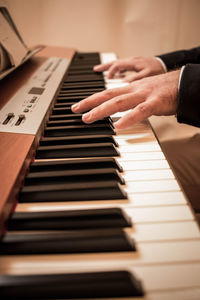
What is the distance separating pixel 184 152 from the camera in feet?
3.94

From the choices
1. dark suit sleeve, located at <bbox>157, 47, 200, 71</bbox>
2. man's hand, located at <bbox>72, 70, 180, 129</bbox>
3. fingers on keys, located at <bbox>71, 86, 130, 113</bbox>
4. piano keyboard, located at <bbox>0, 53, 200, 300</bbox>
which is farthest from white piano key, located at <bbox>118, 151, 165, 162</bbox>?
dark suit sleeve, located at <bbox>157, 47, 200, 71</bbox>

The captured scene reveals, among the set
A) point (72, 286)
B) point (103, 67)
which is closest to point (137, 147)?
point (72, 286)

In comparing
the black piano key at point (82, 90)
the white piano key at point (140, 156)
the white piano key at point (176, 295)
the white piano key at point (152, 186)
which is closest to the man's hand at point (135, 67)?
the black piano key at point (82, 90)

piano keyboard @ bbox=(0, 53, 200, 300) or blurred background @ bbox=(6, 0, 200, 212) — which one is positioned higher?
blurred background @ bbox=(6, 0, 200, 212)

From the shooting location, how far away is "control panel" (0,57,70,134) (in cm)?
66

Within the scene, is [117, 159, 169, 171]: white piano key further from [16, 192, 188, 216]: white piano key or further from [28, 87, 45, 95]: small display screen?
[28, 87, 45, 95]: small display screen

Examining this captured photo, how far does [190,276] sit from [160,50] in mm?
2044

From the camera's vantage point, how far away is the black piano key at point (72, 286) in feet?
1.09

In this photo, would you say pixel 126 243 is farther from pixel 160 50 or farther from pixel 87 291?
pixel 160 50

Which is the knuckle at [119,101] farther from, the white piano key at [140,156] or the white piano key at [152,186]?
the white piano key at [152,186]

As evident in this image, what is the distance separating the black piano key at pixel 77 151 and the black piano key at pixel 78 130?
0.08 m

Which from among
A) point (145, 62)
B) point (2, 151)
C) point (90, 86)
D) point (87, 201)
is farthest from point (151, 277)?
point (145, 62)

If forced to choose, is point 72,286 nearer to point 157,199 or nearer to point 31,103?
point 157,199

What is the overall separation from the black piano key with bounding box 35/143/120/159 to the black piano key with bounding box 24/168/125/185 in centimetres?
8
